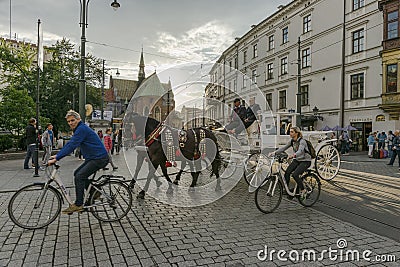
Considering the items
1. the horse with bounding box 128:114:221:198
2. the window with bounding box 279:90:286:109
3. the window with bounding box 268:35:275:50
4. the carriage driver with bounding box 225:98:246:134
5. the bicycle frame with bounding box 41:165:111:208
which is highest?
the window with bounding box 268:35:275:50

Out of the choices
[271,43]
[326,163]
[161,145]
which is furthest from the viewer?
[271,43]

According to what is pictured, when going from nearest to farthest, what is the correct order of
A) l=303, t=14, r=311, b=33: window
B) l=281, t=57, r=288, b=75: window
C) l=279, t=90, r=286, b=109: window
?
l=303, t=14, r=311, b=33: window, l=281, t=57, r=288, b=75: window, l=279, t=90, r=286, b=109: window

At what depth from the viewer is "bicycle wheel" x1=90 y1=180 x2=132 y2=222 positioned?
5039mm

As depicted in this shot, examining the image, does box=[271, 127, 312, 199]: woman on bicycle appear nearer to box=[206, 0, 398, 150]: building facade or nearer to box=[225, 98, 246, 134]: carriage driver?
box=[225, 98, 246, 134]: carriage driver

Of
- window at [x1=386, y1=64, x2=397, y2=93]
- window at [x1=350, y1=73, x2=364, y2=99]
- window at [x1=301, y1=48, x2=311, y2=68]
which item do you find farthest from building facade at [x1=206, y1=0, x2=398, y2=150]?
window at [x1=386, y1=64, x2=397, y2=93]

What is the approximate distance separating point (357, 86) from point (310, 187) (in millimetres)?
22674

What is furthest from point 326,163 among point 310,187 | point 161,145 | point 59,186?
point 59,186

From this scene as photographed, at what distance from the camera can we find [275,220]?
530cm

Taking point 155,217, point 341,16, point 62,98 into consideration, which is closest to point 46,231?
point 155,217

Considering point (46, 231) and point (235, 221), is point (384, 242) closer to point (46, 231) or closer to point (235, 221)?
point (235, 221)

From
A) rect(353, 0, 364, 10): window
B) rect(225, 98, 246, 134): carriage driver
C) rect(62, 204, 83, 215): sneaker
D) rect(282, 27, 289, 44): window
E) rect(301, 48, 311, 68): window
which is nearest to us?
rect(62, 204, 83, 215): sneaker

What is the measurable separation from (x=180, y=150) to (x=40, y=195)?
10.9 ft

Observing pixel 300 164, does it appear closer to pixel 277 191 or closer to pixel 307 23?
pixel 277 191

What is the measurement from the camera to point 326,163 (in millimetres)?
9562
